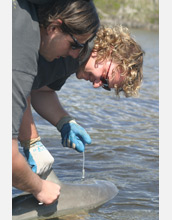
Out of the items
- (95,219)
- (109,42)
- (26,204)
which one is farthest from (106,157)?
(109,42)

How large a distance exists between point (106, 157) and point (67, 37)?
3.03 metres

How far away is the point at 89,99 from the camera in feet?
31.1

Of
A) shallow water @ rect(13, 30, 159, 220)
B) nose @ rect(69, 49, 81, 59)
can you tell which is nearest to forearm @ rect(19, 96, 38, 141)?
nose @ rect(69, 49, 81, 59)

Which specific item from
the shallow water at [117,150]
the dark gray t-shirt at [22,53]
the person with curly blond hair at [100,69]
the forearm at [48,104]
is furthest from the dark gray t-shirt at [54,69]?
the shallow water at [117,150]

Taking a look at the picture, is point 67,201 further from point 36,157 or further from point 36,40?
point 36,40

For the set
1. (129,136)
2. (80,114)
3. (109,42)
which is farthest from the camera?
(80,114)

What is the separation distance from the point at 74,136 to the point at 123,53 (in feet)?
3.27

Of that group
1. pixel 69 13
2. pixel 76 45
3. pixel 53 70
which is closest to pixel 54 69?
pixel 53 70

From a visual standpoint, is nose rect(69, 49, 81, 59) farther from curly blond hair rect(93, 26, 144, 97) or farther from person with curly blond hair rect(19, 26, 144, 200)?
curly blond hair rect(93, 26, 144, 97)

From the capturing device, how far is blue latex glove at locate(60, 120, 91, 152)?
428cm

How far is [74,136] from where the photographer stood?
4285 mm

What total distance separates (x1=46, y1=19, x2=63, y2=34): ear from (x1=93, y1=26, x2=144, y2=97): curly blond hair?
0.57 meters
